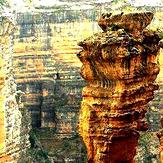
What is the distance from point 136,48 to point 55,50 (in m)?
22.5

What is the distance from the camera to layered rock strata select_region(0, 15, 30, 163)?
1070 inches

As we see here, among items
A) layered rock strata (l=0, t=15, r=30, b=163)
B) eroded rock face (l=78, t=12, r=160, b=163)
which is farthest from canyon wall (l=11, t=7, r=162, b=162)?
eroded rock face (l=78, t=12, r=160, b=163)

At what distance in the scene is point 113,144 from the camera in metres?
19.0

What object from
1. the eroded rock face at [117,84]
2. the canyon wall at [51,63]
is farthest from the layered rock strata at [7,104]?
the canyon wall at [51,63]

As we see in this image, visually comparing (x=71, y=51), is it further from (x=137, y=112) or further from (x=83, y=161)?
(x=137, y=112)

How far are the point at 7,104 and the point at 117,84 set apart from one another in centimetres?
980

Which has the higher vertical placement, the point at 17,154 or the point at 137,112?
the point at 137,112

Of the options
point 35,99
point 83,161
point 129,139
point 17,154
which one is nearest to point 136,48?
point 129,139

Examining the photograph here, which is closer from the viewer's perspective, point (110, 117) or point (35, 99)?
point (110, 117)

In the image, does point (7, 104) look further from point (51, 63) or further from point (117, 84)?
point (51, 63)

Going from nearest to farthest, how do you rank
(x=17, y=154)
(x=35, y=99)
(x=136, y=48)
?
(x=136, y=48) → (x=17, y=154) → (x=35, y=99)

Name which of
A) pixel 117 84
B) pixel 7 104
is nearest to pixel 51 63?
pixel 7 104

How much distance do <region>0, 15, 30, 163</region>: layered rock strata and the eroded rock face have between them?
846 centimetres

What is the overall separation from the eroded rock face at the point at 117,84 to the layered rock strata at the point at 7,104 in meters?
8.46
